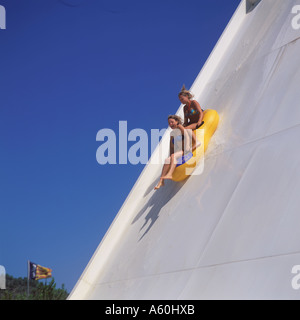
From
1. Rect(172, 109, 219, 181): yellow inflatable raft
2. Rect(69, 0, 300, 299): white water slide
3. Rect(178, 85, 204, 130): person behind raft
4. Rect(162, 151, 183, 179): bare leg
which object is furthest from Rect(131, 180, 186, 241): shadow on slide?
Rect(178, 85, 204, 130): person behind raft

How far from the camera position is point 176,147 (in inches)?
298

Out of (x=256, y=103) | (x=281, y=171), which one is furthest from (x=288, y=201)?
(x=256, y=103)

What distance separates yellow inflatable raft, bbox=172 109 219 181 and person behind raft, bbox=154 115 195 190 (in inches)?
4.0

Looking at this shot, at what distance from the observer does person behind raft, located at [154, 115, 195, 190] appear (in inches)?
287

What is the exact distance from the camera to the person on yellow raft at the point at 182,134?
7.30 m

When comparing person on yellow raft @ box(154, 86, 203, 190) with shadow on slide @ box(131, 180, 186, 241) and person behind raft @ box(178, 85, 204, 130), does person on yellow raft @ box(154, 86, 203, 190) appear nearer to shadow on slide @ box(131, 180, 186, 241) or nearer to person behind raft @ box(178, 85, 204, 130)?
person behind raft @ box(178, 85, 204, 130)

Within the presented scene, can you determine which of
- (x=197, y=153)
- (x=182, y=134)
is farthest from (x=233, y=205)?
(x=182, y=134)

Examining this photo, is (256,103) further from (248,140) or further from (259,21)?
(259,21)

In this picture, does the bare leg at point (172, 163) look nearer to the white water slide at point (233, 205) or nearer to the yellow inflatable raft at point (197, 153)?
the yellow inflatable raft at point (197, 153)

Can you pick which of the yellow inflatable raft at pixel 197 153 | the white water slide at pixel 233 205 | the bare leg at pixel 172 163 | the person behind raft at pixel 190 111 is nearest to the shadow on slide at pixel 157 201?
the white water slide at pixel 233 205

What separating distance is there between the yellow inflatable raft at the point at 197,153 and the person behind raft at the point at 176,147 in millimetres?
102

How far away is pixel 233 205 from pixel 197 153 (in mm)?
1906

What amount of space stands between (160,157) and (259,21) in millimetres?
3553

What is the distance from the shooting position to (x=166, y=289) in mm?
5676
